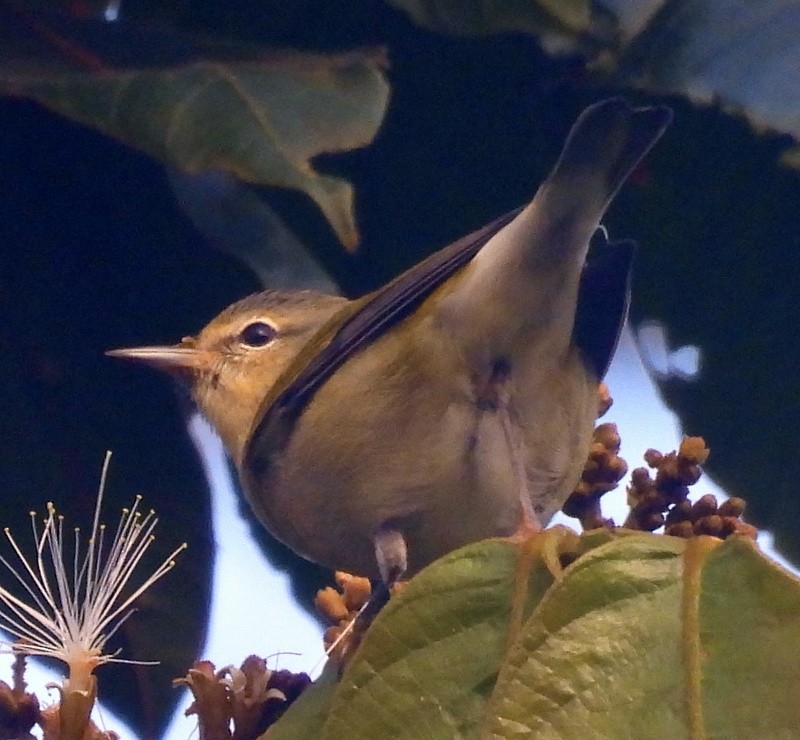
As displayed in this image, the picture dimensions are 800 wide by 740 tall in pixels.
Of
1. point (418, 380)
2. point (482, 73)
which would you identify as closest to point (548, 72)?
point (482, 73)

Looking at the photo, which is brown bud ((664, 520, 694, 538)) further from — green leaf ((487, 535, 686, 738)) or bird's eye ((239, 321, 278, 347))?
bird's eye ((239, 321, 278, 347))

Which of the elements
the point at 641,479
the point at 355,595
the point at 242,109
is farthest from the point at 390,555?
the point at 242,109

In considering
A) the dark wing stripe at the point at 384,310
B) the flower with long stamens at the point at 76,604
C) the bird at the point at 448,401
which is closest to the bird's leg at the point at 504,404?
the bird at the point at 448,401

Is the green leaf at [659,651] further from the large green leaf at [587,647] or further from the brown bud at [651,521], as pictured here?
the brown bud at [651,521]

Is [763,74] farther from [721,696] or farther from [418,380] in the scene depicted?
[721,696]

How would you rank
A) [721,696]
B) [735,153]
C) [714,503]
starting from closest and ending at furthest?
[721,696] < [714,503] < [735,153]

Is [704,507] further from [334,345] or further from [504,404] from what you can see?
[334,345]
